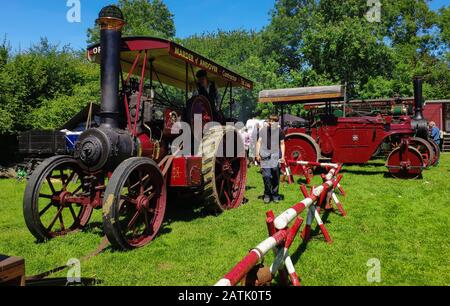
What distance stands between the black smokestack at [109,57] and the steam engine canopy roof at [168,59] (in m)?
0.46

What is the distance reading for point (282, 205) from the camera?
6824 millimetres

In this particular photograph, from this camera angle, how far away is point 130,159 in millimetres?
4379

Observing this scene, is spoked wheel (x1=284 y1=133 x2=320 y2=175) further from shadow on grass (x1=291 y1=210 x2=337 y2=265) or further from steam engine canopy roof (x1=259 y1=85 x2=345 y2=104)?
shadow on grass (x1=291 y1=210 x2=337 y2=265)

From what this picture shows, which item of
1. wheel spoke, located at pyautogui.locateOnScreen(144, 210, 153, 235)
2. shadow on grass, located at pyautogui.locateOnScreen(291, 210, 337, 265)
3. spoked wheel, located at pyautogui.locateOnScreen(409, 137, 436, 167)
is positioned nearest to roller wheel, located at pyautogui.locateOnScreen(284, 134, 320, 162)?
spoked wheel, located at pyautogui.locateOnScreen(409, 137, 436, 167)

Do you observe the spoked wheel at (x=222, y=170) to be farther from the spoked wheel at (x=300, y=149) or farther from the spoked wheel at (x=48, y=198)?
the spoked wheel at (x=300, y=149)

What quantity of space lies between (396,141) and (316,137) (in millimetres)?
2999

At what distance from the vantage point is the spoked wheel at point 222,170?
5.79 meters

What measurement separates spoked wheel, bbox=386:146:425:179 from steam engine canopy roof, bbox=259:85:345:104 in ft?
6.99

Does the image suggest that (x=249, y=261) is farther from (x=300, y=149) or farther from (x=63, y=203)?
(x=300, y=149)

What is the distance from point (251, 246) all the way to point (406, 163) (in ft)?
22.2

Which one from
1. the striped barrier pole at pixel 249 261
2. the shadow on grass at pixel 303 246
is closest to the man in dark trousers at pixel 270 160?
the shadow on grass at pixel 303 246
